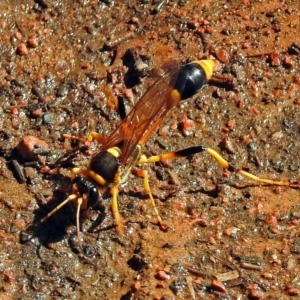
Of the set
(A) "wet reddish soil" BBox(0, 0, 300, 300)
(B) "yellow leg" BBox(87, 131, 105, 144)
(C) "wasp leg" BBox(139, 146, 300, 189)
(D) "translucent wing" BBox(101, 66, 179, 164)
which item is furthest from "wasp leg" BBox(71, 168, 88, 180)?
(C) "wasp leg" BBox(139, 146, 300, 189)

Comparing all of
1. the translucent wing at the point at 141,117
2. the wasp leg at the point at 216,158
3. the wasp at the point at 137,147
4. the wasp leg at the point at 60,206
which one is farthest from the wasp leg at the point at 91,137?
the wasp leg at the point at 60,206

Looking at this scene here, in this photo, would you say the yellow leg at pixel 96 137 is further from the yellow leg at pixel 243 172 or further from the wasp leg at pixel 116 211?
the yellow leg at pixel 243 172

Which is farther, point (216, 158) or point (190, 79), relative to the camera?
point (190, 79)

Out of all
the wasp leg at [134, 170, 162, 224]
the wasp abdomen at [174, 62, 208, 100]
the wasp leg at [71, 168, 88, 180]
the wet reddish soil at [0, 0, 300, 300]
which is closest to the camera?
the wet reddish soil at [0, 0, 300, 300]

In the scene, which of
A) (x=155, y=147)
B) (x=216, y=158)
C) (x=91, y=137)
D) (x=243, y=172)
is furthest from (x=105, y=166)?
(x=243, y=172)

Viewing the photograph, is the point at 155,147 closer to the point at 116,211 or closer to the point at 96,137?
the point at 96,137

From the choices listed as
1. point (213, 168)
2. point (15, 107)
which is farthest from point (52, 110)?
point (213, 168)

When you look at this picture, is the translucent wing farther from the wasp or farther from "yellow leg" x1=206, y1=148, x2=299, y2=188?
"yellow leg" x1=206, y1=148, x2=299, y2=188
